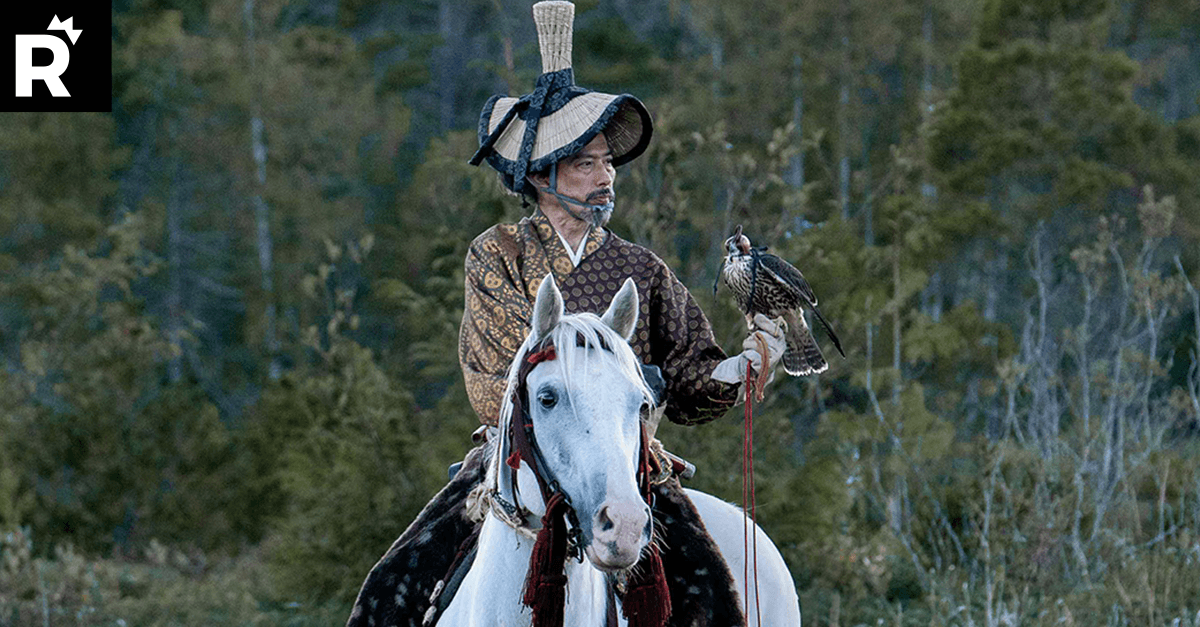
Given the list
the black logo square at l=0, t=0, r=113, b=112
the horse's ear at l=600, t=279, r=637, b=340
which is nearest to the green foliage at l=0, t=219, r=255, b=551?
the black logo square at l=0, t=0, r=113, b=112

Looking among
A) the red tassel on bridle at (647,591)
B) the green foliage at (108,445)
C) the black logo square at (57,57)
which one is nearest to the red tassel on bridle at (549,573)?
the red tassel on bridle at (647,591)

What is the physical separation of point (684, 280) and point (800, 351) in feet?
17.6

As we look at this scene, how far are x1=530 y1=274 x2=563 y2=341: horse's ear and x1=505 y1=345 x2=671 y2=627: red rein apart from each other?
5 centimetres

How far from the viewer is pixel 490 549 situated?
12.1 ft

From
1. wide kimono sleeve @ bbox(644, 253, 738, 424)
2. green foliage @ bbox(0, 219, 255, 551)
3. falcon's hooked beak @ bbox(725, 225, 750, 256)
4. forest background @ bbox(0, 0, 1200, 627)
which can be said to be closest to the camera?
falcon's hooked beak @ bbox(725, 225, 750, 256)

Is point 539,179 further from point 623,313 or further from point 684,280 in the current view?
point 684,280

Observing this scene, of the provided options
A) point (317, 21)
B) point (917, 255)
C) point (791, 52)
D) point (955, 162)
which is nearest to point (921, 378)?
point (917, 255)

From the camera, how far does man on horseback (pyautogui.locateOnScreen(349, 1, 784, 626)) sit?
4148 mm

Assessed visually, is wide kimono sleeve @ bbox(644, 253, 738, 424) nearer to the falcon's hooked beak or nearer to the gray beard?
the gray beard

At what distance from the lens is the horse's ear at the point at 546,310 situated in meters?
3.36

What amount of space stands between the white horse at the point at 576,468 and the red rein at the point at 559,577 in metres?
0.04

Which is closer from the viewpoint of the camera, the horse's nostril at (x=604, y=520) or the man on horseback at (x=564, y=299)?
the horse's nostril at (x=604, y=520)

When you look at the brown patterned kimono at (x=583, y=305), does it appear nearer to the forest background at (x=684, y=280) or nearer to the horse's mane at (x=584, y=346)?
the horse's mane at (x=584, y=346)

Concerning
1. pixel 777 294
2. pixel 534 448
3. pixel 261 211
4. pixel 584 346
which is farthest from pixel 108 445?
pixel 261 211
